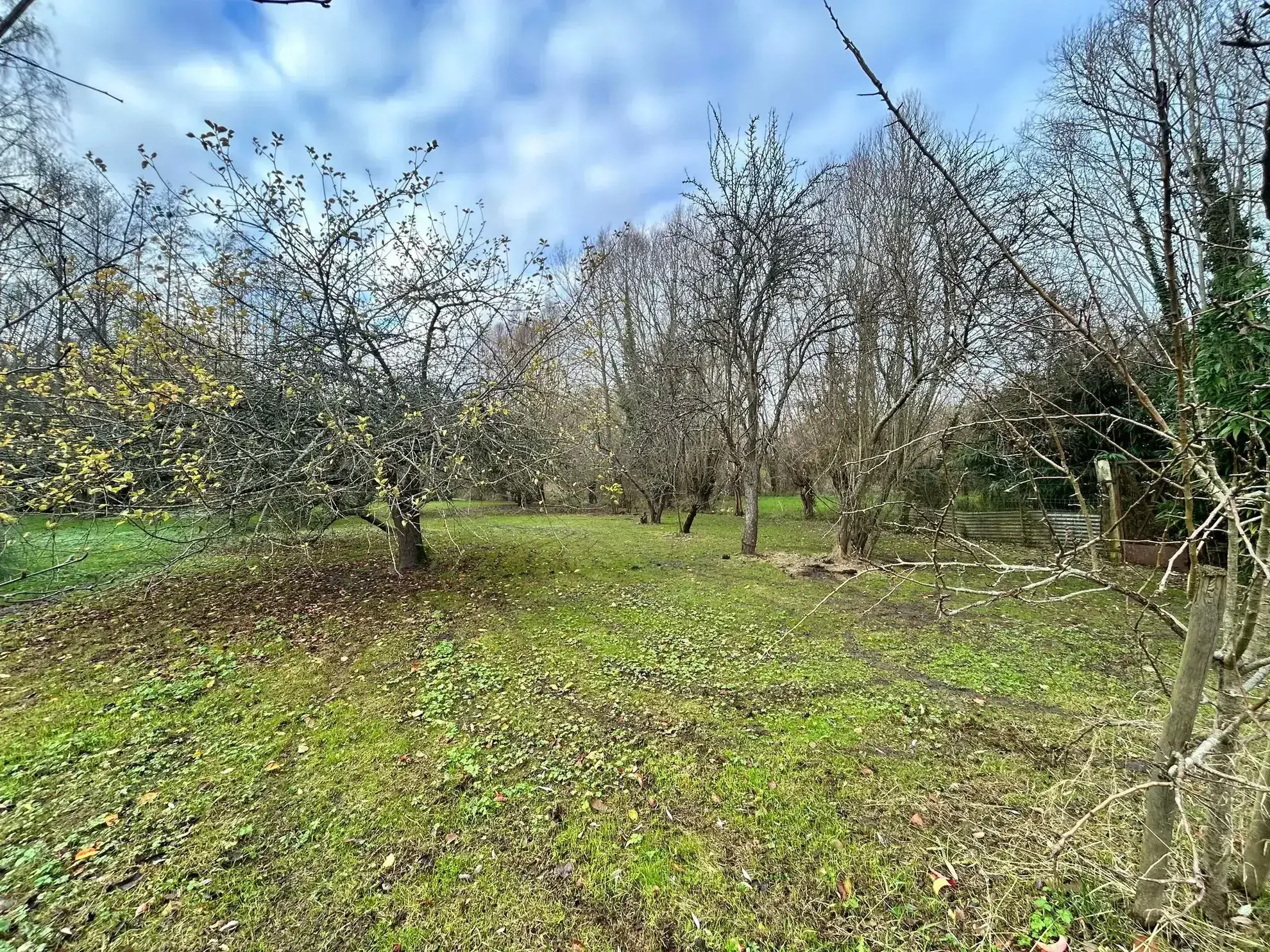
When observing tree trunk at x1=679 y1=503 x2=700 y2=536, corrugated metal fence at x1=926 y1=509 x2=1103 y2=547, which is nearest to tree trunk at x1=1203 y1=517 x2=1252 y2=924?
corrugated metal fence at x1=926 y1=509 x2=1103 y2=547

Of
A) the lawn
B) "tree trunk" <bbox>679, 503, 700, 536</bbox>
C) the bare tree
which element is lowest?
the lawn

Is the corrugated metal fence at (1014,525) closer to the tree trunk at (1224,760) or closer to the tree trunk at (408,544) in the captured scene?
the tree trunk at (1224,760)

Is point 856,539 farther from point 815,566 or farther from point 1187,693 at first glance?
point 1187,693

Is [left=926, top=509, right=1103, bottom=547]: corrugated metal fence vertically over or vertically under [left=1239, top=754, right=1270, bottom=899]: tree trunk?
over

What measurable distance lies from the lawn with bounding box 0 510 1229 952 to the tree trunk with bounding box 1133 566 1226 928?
242mm

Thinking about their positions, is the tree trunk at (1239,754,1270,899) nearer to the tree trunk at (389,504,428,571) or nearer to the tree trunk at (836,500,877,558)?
the tree trunk at (836,500,877,558)

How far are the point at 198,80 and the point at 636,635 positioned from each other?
175 inches

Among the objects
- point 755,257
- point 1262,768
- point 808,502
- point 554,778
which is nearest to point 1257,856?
point 1262,768

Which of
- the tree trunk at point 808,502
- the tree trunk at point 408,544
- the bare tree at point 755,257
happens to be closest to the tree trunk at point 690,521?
the bare tree at point 755,257

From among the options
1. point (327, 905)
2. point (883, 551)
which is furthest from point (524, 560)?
point (883, 551)

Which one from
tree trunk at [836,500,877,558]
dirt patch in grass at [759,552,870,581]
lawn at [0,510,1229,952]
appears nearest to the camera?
lawn at [0,510,1229,952]

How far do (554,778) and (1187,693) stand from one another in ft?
8.63

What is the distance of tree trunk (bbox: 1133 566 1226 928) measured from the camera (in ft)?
5.06

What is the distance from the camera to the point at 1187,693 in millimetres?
1556
